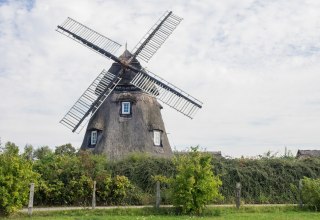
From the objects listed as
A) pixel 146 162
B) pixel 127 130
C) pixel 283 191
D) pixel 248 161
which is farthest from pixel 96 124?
pixel 283 191

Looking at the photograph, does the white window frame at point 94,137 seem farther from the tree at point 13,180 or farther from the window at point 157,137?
the tree at point 13,180

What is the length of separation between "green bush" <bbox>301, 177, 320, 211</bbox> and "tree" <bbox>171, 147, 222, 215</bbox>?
4.62 m

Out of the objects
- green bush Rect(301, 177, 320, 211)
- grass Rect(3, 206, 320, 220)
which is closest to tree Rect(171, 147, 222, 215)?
grass Rect(3, 206, 320, 220)

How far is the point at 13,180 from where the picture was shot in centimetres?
1730

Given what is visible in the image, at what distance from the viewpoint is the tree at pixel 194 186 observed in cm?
1783

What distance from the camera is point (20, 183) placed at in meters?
17.4

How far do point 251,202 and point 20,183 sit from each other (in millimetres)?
11578

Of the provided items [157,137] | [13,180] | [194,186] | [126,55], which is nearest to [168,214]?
[194,186]

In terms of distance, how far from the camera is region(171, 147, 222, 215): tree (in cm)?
1783

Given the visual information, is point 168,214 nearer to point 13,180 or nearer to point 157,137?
point 13,180

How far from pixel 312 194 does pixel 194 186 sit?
5789mm

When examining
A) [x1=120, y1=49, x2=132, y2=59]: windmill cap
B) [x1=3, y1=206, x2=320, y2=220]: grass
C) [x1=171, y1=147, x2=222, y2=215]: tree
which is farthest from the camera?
[x1=120, y1=49, x2=132, y2=59]: windmill cap

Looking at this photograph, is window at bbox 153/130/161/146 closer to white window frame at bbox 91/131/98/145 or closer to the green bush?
white window frame at bbox 91/131/98/145

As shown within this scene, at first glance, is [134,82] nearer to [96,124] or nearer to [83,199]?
[96,124]
